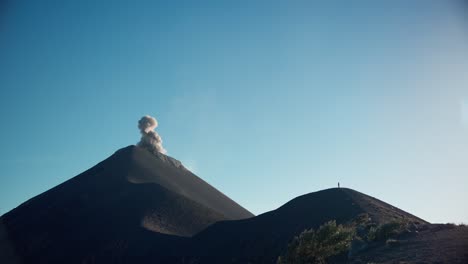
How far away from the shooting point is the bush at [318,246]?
18.8 meters

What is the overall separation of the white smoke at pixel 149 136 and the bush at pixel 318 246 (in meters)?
96.1

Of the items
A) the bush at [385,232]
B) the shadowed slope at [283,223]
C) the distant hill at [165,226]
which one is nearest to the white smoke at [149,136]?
the distant hill at [165,226]

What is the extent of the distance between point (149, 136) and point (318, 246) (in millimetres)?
99719

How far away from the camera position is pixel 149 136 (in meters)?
114

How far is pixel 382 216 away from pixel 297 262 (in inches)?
878

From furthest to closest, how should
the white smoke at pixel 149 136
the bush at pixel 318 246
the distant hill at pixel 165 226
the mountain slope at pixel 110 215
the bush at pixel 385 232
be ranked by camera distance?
the white smoke at pixel 149 136
the mountain slope at pixel 110 215
the bush at pixel 385 232
the distant hill at pixel 165 226
the bush at pixel 318 246

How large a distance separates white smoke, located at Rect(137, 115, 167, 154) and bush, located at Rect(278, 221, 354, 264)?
96.1 metres

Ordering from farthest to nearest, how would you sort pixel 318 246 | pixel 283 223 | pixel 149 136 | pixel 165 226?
pixel 149 136 < pixel 165 226 < pixel 283 223 < pixel 318 246

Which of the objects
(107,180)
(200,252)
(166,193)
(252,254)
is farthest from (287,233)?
(107,180)

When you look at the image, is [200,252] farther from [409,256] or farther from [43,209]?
[43,209]

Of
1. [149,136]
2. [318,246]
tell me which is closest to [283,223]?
[318,246]

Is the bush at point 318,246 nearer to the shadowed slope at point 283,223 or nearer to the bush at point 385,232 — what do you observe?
the bush at point 385,232

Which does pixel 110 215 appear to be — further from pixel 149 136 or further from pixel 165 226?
pixel 149 136

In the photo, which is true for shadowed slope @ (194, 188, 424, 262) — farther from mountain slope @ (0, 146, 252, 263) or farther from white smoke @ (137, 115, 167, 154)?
white smoke @ (137, 115, 167, 154)
